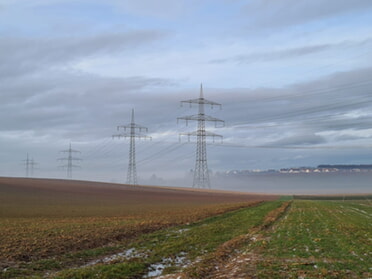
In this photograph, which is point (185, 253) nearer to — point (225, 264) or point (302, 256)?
point (225, 264)

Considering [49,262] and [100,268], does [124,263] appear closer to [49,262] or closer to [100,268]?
[100,268]

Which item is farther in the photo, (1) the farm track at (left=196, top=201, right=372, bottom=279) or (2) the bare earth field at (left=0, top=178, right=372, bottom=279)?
(2) the bare earth field at (left=0, top=178, right=372, bottom=279)

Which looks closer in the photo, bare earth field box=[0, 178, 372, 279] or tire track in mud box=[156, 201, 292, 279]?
tire track in mud box=[156, 201, 292, 279]

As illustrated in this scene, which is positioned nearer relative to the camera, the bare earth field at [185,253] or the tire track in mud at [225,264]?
the tire track in mud at [225,264]

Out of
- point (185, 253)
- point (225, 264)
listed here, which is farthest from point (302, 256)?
point (185, 253)

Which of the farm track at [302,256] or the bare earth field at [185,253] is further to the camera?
the bare earth field at [185,253]

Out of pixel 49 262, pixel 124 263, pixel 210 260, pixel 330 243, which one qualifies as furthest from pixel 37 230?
pixel 330 243

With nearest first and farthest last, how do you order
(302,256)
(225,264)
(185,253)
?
(225,264)
(302,256)
(185,253)

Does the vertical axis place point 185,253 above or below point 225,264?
below

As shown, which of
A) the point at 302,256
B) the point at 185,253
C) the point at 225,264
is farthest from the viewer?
the point at 185,253

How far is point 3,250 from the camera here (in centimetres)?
2072

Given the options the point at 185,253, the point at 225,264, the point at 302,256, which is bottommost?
the point at 185,253

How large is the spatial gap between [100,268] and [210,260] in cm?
507

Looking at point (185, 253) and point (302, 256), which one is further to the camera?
point (185, 253)
